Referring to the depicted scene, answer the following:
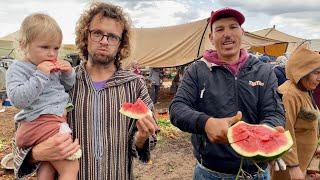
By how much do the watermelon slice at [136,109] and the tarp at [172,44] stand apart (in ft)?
39.8

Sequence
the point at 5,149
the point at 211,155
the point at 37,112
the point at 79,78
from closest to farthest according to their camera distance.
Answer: the point at 37,112, the point at 79,78, the point at 211,155, the point at 5,149

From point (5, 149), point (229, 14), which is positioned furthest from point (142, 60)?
point (229, 14)

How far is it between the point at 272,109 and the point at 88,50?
1.48 m

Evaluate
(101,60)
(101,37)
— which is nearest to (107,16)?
(101,37)

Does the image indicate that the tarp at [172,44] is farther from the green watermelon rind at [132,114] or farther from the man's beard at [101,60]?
the green watermelon rind at [132,114]

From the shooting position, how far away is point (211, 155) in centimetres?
308

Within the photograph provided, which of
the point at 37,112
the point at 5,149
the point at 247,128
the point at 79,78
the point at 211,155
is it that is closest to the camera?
the point at 247,128

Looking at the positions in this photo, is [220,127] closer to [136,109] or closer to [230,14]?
[136,109]

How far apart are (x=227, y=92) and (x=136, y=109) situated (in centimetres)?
80

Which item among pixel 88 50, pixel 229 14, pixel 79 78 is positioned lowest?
pixel 79 78

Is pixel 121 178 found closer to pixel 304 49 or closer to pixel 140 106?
pixel 140 106

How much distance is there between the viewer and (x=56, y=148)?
2.62 metres

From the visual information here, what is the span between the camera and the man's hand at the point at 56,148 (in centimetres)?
260

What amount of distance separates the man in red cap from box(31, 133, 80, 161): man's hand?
0.81 metres
